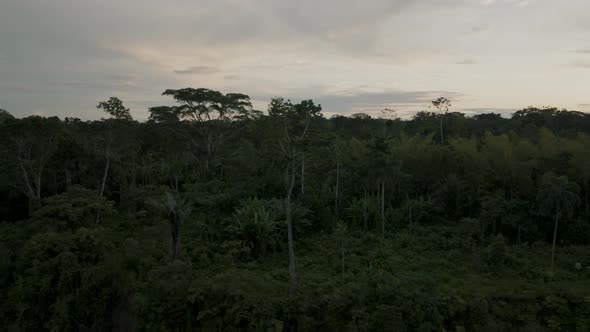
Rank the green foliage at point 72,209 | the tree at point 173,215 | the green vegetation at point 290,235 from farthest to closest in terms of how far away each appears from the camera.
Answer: the green foliage at point 72,209
the tree at point 173,215
the green vegetation at point 290,235

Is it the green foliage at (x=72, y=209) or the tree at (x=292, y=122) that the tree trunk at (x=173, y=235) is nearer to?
the tree at (x=292, y=122)

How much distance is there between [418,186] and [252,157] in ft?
28.7

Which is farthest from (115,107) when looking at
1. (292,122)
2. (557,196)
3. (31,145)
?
(557,196)

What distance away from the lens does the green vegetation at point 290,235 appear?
26.0 ft

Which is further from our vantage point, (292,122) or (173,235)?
(173,235)

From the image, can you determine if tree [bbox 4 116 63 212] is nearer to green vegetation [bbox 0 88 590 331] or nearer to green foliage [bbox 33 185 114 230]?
green vegetation [bbox 0 88 590 331]

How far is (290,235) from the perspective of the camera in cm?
921

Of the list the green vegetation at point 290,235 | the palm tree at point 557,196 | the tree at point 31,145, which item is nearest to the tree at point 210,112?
the green vegetation at point 290,235

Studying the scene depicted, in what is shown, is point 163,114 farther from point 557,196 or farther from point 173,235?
point 557,196

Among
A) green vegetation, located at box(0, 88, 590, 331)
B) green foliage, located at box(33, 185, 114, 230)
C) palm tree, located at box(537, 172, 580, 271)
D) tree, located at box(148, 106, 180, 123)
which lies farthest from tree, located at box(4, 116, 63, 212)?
palm tree, located at box(537, 172, 580, 271)

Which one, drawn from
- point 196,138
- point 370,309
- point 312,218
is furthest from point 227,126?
point 370,309

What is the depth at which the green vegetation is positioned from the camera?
7.92 m

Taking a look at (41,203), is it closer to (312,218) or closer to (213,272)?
(213,272)

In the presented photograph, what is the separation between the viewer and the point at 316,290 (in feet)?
28.5
